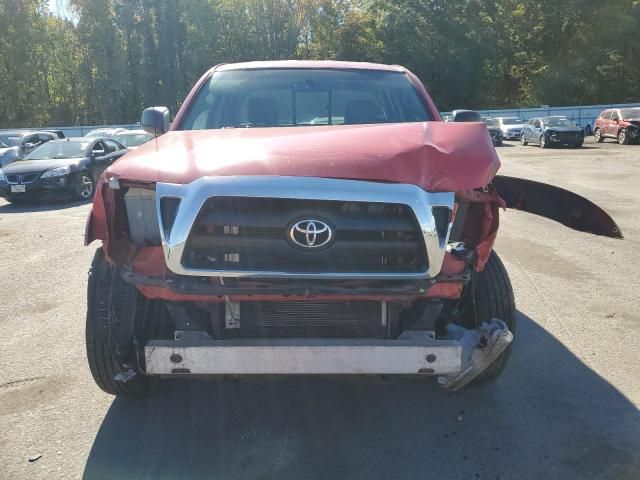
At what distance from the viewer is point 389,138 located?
3.04 metres

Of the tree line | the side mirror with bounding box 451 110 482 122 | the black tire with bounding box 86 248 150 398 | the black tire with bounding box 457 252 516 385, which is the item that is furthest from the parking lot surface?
the tree line

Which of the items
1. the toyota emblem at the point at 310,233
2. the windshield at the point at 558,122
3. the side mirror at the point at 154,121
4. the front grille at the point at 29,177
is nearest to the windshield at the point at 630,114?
the windshield at the point at 558,122

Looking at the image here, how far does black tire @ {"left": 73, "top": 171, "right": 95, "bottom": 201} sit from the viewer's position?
42.6 ft

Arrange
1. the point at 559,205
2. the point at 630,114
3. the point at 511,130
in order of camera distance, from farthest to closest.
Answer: the point at 511,130 → the point at 630,114 → the point at 559,205

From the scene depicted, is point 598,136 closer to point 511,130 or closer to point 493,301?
point 511,130

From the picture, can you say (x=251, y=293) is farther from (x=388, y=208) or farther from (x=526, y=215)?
(x=526, y=215)

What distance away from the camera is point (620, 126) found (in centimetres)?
2759

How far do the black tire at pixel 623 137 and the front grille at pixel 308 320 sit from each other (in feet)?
93.7

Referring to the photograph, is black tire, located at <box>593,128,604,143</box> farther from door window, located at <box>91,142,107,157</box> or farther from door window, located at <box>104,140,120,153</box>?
door window, located at <box>91,142,107,157</box>

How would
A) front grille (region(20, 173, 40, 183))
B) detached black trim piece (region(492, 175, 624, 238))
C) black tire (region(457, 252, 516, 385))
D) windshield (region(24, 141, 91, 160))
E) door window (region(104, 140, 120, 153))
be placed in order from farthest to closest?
door window (region(104, 140, 120, 153)) < windshield (region(24, 141, 91, 160)) < front grille (region(20, 173, 40, 183)) < detached black trim piece (region(492, 175, 624, 238)) < black tire (region(457, 252, 516, 385))

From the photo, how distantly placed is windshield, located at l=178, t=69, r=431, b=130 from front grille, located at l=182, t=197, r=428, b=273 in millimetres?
1620

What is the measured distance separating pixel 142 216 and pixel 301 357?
41.4 inches

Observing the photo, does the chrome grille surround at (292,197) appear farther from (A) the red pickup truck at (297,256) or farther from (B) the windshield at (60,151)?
(B) the windshield at (60,151)

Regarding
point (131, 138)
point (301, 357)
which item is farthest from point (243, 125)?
point (131, 138)
